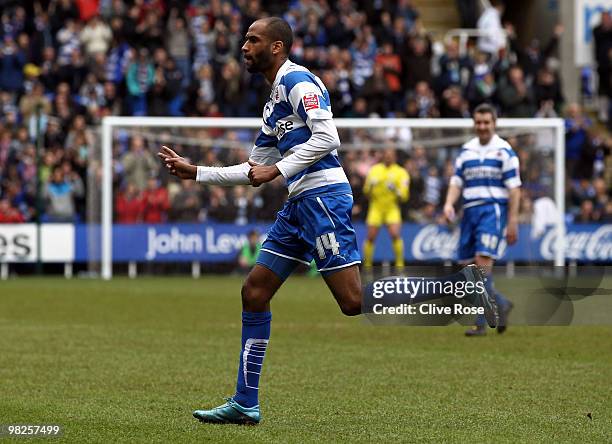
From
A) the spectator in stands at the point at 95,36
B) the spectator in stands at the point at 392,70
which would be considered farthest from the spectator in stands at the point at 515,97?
the spectator in stands at the point at 95,36

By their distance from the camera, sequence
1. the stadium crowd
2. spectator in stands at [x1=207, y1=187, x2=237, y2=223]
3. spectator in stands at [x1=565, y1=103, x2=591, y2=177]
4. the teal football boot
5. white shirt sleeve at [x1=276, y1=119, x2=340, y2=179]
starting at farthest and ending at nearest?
spectator in stands at [x1=565, y1=103, x2=591, y2=177] < spectator in stands at [x1=207, y1=187, x2=237, y2=223] < the stadium crowd < the teal football boot < white shirt sleeve at [x1=276, y1=119, x2=340, y2=179]

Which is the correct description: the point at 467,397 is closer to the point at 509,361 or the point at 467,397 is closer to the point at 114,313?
the point at 509,361

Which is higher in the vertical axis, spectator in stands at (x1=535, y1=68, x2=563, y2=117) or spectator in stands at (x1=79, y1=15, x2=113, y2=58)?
spectator in stands at (x1=79, y1=15, x2=113, y2=58)

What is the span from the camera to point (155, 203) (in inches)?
989

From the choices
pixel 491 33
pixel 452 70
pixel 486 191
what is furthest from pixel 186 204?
pixel 486 191

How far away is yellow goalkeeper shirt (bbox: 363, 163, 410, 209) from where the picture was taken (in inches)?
924

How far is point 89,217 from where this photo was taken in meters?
25.2

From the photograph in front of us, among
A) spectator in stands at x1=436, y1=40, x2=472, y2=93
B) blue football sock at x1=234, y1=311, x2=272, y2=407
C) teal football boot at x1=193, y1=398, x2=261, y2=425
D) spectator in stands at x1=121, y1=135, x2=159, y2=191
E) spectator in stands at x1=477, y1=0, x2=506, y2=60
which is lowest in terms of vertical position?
teal football boot at x1=193, y1=398, x2=261, y2=425

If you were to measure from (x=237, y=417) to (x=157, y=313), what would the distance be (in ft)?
28.9

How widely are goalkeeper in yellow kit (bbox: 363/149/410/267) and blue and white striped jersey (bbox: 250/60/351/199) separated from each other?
15.6m

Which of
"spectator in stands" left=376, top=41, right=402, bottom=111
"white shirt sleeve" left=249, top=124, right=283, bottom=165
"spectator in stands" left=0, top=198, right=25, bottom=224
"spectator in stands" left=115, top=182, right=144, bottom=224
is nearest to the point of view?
"white shirt sleeve" left=249, top=124, right=283, bottom=165

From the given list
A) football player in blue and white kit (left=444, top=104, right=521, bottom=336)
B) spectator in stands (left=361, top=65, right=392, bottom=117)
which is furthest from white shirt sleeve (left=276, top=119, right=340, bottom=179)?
spectator in stands (left=361, top=65, right=392, bottom=117)

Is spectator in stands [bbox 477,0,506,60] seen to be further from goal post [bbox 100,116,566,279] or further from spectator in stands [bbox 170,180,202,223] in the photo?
spectator in stands [bbox 170,180,202,223]

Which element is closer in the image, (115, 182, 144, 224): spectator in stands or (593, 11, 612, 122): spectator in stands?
(115, 182, 144, 224): spectator in stands
